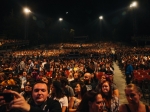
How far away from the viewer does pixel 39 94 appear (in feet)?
8.72

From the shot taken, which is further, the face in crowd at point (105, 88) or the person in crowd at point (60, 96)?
the person in crowd at point (60, 96)

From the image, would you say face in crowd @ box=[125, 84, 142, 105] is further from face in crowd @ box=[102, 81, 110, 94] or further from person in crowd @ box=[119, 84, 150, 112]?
face in crowd @ box=[102, 81, 110, 94]

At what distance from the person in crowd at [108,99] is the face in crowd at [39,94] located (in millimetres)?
1722

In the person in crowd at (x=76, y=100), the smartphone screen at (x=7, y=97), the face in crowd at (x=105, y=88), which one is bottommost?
the person in crowd at (x=76, y=100)

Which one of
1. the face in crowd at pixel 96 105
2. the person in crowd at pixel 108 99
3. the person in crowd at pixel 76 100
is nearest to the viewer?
the face in crowd at pixel 96 105

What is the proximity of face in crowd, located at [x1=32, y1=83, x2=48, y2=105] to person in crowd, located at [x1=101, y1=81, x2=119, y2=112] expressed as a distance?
1.72 meters

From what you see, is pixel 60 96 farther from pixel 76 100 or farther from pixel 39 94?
pixel 39 94

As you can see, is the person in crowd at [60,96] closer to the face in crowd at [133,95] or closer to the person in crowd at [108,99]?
the person in crowd at [108,99]

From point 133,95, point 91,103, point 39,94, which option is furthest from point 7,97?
point 133,95

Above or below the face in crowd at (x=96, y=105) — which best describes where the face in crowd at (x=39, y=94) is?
above

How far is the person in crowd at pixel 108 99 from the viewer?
381cm

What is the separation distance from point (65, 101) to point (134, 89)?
79.1 inches

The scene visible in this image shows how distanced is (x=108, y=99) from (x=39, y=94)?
6.22ft

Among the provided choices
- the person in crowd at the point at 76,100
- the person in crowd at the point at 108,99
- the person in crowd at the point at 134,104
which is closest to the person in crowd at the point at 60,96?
the person in crowd at the point at 76,100
